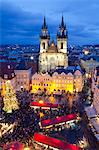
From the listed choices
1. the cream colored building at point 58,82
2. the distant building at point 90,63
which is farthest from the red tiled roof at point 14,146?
the distant building at point 90,63

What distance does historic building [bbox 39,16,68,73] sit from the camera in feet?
92.0

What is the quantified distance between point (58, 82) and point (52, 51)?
5.30 meters

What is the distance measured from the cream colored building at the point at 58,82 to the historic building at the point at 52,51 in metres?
4.25

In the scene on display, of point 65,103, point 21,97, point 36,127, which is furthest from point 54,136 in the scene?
point 21,97

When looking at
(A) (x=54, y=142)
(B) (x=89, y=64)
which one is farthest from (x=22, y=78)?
(A) (x=54, y=142)

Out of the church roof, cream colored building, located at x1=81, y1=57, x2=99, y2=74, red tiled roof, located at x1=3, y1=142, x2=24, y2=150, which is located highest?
the church roof

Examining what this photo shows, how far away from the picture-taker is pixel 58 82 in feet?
77.1

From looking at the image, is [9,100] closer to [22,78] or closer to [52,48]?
[22,78]

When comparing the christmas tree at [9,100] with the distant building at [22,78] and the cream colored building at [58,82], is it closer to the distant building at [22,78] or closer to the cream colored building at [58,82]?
the cream colored building at [58,82]

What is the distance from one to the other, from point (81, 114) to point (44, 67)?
12135mm

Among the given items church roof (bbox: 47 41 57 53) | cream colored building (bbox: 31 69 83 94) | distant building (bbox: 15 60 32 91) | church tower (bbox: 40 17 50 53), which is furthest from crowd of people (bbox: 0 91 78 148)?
church tower (bbox: 40 17 50 53)

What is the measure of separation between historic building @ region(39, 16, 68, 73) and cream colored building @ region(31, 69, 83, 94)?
14.0 ft

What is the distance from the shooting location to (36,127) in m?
14.3

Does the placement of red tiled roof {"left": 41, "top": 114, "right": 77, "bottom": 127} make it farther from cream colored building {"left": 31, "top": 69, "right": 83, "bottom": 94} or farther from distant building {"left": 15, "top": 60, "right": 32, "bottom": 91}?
distant building {"left": 15, "top": 60, "right": 32, "bottom": 91}
